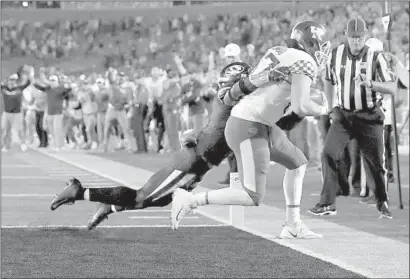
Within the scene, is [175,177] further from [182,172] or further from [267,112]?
[267,112]

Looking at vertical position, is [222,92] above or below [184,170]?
above

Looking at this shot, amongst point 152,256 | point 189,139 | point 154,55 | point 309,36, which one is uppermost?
point 154,55

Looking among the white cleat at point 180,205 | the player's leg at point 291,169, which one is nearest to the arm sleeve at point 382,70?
the player's leg at point 291,169

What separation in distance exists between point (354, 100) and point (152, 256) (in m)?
5.33

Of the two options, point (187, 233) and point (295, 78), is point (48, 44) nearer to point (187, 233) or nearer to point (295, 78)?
point (295, 78)

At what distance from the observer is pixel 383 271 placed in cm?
849

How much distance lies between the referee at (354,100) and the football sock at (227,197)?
0.49m

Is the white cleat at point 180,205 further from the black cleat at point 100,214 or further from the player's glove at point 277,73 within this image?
the player's glove at point 277,73

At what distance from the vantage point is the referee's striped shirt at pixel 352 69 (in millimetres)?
3789

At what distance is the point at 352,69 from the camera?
3832 mm

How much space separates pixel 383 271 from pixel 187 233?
102 inches

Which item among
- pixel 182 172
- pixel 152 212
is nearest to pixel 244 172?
pixel 182 172

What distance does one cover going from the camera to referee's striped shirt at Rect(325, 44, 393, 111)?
3.79 metres

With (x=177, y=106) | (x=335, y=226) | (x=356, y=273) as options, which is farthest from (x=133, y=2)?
(x=335, y=226)
